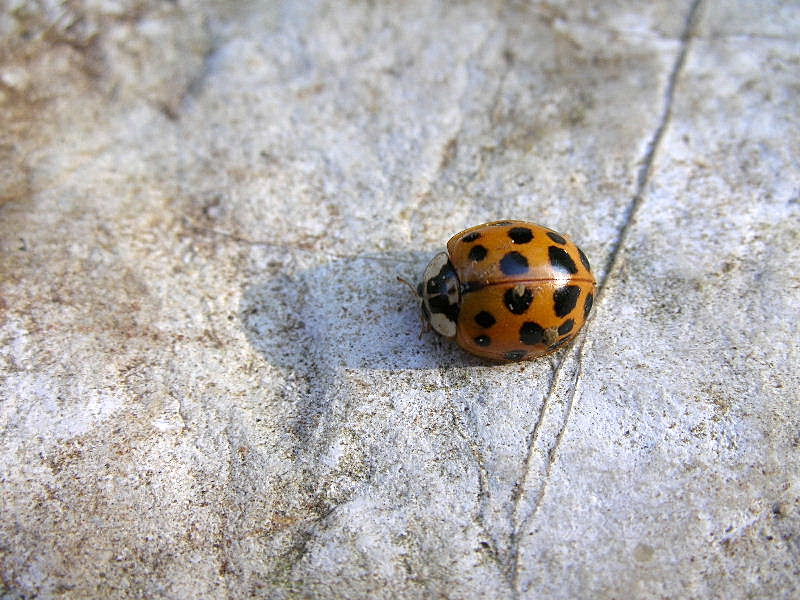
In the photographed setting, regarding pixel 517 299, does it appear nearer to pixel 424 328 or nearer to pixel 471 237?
pixel 471 237

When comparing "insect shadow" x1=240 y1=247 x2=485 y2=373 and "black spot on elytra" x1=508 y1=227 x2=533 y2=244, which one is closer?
"black spot on elytra" x1=508 y1=227 x2=533 y2=244

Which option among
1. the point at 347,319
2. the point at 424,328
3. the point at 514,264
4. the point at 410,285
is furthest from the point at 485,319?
the point at 347,319

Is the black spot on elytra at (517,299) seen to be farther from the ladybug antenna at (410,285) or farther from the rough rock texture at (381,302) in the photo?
the ladybug antenna at (410,285)

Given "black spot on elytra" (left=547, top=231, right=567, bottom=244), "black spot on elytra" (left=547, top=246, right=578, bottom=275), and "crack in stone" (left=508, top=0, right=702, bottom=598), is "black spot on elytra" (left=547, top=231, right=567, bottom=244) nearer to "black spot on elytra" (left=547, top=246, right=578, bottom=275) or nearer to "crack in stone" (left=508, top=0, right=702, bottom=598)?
"black spot on elytra" (left=547, top=246, right=578, bottom=275)

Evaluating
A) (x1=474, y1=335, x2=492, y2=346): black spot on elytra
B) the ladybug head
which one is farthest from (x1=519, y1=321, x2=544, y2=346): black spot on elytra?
the ladybug head

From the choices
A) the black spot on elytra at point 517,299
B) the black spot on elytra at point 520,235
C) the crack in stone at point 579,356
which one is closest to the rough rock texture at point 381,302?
the crack in stone at point 579,356

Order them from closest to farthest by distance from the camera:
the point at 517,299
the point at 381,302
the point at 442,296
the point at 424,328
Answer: the point at 517,299 < the point at 442,296 < the point at 424,328 < the point at 381,302

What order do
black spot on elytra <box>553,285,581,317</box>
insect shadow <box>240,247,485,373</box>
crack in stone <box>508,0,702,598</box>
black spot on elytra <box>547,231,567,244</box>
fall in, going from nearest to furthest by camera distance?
crack in stone <box>508,0,702,598</box> → black spot on elytra <box>553,285,581,317</box> → black spot on elytra <box>547,231,567,244</box> → insect shadow <box>240,247,485,373</box>

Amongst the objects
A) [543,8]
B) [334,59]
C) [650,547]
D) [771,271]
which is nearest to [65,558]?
[650,547]
